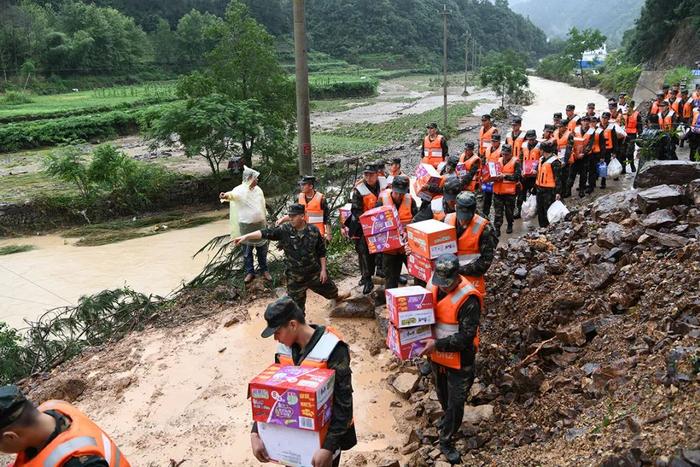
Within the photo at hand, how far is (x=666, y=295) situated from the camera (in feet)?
15.3

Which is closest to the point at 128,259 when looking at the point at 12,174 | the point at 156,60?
the point at 12,174

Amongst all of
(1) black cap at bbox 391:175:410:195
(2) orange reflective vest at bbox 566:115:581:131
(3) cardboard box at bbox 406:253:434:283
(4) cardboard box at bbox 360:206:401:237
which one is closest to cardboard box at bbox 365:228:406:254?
(4) cardboard box at bbox 360:206:401:237

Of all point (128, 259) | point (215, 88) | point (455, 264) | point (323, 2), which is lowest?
point (128, 259)

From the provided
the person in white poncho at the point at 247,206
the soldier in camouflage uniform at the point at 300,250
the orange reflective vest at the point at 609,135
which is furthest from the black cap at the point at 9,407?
the orange reflective vest at the point at 609,135

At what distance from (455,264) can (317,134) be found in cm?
2848

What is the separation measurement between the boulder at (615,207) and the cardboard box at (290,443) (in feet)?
17.2

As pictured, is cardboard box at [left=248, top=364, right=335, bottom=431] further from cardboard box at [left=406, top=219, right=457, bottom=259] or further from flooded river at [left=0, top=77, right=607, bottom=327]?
flooded river at [left=0, top=77, right=607, bottom=327]

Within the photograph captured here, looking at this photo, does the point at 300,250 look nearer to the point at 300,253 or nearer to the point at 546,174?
the point at 300,253

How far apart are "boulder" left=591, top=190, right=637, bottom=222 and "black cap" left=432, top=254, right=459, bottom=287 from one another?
3.77m

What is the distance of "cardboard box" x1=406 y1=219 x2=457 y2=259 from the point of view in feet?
16.3

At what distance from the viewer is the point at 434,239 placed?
4.98 metres

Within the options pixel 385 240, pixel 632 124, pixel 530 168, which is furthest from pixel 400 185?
pixel 632 124

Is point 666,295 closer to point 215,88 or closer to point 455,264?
point 455,264

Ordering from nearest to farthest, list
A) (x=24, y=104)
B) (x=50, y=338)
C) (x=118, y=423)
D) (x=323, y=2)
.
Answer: (x=118, y=423) → (x=50, y=338) → (x=24, y=104) → (x=323, y=2)
